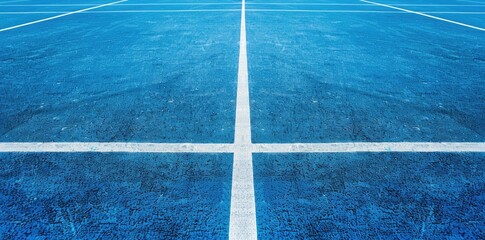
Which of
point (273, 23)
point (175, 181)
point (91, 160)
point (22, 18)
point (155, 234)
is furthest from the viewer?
point (22, 18)

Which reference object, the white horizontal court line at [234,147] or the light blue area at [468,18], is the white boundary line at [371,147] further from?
the light blue area at [468,18]

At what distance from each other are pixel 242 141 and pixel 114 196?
1.23 m

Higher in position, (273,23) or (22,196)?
(273,23)

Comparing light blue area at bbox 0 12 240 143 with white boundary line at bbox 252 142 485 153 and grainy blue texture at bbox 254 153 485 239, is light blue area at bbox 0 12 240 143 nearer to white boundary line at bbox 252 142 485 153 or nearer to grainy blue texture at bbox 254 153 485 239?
white boundary line at bbox 252 142 485 153

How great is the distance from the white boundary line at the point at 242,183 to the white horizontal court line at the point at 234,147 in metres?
0.11

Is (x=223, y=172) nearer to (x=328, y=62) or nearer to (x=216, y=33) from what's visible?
(x=328, y=62)

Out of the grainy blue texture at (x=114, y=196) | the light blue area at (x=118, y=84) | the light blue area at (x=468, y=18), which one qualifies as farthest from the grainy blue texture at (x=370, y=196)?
the light blue area at (x=468, y=18)

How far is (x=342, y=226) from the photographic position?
1900mm

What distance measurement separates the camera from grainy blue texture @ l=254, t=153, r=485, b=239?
1879 mm

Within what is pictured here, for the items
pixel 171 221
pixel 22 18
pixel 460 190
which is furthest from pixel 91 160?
pixel 22 18

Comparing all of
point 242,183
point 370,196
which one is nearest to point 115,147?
point 242,183

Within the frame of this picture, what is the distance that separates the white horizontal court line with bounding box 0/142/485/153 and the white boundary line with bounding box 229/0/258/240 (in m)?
0.11

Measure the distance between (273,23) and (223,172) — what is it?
23.0 ft

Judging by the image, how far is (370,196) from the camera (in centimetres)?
214
